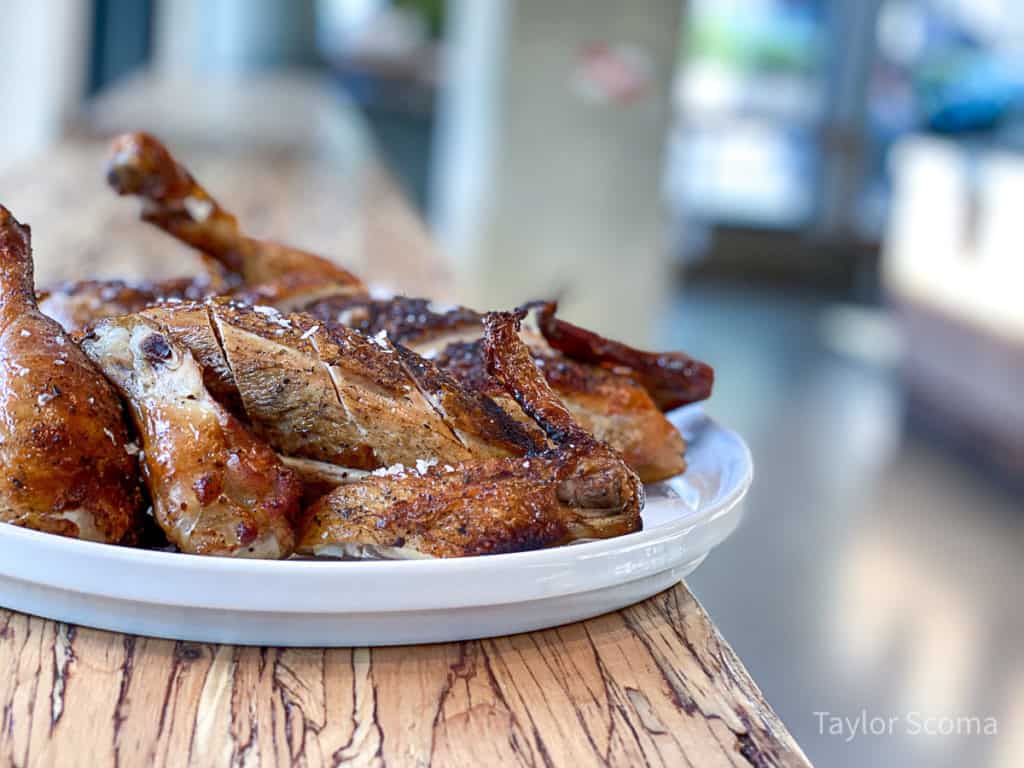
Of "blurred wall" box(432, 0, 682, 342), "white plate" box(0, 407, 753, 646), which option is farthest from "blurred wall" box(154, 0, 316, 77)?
"white plate" box(0, 407, 753, 646)

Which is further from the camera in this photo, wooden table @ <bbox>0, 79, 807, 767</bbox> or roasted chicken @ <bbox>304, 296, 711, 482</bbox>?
roasted chicken @ <bbox>304, 296, 711, 482</bbox>

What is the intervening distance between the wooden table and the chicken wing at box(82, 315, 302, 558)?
0.25 feet

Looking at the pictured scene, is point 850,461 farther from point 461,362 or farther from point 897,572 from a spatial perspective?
point 461,362

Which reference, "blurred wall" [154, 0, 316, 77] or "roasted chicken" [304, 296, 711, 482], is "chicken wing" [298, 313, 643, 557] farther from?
"blurred wall" [154, 0, 316, 77]

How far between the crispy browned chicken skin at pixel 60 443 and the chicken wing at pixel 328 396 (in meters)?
0.07

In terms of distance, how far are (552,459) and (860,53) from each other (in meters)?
8.38

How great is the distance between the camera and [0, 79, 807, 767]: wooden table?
2.26 feet

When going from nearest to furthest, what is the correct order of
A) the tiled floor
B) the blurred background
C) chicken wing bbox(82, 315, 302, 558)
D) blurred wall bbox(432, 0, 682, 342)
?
chicken wing bbox(82, 315, 302, 558)
the tiled floor
the blurred background
blurred wall bbox(432, 0, 682, 342)

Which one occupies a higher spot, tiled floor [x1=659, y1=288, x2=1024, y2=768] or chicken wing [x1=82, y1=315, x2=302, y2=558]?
chicken wing [x1=82, y1=315, x2=302, y2=558]

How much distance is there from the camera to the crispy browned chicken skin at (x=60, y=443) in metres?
0.78

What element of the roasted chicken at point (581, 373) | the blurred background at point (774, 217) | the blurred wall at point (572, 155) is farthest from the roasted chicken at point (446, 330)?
the blurred wall at point (572, 155)

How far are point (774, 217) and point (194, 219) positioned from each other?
796 cm

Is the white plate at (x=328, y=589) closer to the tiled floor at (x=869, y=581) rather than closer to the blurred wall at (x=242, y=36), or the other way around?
the tiled floor at (x=869, y=581)

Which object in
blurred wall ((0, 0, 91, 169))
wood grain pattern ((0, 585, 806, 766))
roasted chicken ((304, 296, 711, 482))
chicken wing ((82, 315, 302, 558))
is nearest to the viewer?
wood grain pattern ((0, 585, 806, 766))
